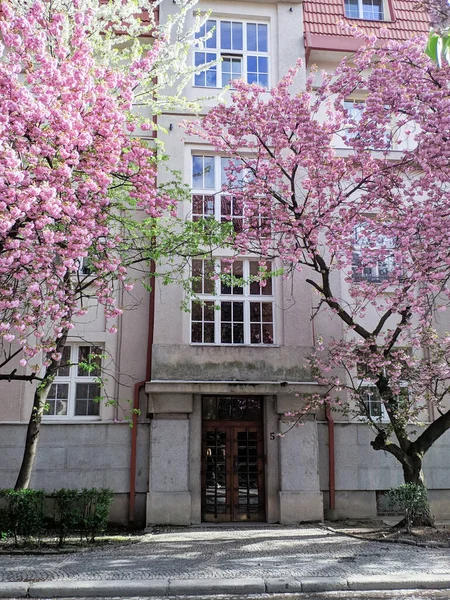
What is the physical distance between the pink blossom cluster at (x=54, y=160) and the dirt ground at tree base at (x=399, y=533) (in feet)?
21.5

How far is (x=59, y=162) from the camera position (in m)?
9.28

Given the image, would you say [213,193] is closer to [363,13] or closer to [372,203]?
[372,203]

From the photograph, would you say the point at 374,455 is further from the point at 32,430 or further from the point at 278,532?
the point at 32,430

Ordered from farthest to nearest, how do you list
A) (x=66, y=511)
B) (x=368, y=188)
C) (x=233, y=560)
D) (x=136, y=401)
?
(x=136, y=401) < (x=368, y=188) < (x=66, y=511) < (x=233, y=560)

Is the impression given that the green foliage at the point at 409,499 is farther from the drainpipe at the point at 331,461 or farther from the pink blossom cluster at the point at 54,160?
the pink blossom cluster at the point at 54,160

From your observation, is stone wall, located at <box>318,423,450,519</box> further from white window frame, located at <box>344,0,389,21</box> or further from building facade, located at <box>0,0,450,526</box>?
white window frame, located at <box>344,0,389,21</box>

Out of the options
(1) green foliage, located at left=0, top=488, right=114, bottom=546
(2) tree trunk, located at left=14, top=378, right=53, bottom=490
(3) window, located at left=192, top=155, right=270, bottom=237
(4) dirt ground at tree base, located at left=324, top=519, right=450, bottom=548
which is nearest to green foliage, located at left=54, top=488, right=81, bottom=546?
(1) green foliage, located at left=0, top=488, right=114, bottom=546

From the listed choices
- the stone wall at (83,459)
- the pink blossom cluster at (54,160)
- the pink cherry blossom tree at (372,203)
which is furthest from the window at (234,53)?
the stone wall at (83,459)

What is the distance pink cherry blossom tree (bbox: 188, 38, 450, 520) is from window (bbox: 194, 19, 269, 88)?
2997 millimetres

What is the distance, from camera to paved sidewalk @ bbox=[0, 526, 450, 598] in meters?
7.52

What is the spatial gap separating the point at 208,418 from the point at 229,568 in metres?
6.23

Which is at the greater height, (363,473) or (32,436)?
(32,436)

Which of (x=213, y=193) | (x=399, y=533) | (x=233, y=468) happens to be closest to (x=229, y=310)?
(x=213, y=193)

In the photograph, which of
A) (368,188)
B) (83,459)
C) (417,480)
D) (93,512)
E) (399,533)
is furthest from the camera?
(83,459)
